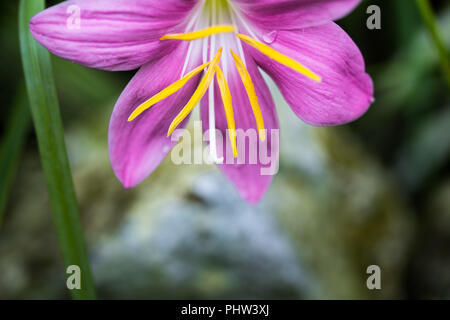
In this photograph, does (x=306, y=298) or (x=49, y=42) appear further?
(x=306, y=298)

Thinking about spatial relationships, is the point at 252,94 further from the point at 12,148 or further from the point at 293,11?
the point at 12,148

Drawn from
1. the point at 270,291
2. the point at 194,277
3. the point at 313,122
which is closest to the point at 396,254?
the point at 270,291

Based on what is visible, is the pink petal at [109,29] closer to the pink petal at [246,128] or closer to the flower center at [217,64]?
the flower center at [217,64]

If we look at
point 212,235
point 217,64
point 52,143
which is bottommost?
point 212,235

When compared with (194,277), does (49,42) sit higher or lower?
higher

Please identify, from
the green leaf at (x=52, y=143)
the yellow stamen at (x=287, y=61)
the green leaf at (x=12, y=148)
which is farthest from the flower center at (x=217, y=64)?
the green leaf at (x=12, y=148)

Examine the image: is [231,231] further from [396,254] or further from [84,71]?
[84,71]

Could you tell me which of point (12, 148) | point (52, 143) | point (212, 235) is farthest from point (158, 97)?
point (212, 235)
